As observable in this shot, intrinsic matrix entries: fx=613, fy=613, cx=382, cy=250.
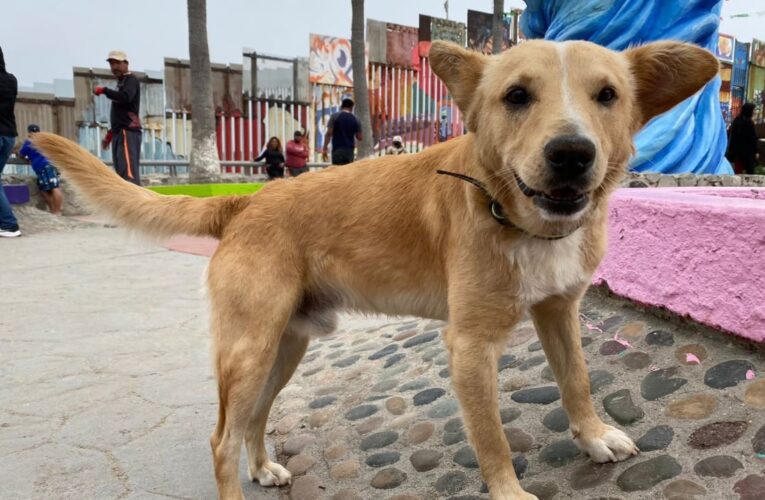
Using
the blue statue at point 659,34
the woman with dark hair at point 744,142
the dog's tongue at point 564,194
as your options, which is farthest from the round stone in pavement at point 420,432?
the woman with dark hair at point 744,142

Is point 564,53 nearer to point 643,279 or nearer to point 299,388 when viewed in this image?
point 643,279

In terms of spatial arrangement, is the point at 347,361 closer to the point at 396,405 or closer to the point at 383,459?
the point at 396,405

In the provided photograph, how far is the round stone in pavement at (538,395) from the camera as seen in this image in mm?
2865

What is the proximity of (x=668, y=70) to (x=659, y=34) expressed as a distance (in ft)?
A: 18.3

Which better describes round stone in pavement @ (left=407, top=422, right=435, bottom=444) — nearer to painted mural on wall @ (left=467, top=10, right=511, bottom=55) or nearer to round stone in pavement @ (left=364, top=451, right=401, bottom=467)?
round stone in pavement @ (left=364, top=451, right=401, bottom=467)

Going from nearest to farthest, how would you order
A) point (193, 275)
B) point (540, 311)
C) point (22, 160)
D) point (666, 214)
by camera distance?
point (540, 311), point (666, 214), point (193, 275), point (22, 160)

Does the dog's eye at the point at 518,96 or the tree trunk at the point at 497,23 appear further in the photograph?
the tree trunk at the point at 497,23

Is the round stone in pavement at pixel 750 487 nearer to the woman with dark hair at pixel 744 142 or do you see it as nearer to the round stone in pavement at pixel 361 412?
the round stone in pavement at pixel 361 412

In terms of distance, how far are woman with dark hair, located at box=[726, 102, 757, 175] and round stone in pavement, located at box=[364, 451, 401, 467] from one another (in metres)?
12.0

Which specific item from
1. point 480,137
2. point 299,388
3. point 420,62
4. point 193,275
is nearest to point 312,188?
point 480,137

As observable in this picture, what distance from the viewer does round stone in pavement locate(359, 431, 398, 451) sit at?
292 cm

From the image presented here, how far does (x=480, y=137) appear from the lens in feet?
7.25

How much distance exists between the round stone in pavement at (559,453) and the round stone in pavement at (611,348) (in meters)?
0.64

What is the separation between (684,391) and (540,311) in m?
0.70
